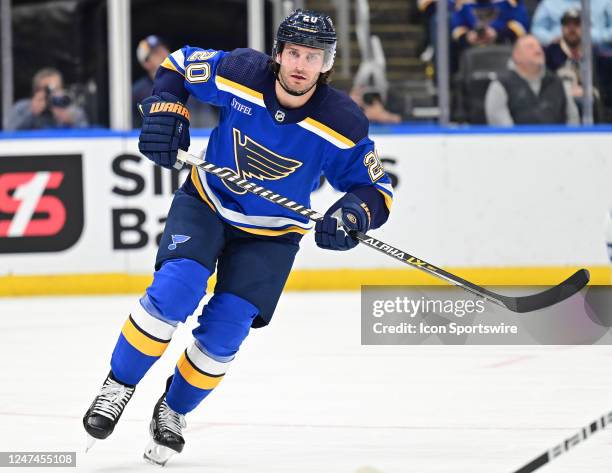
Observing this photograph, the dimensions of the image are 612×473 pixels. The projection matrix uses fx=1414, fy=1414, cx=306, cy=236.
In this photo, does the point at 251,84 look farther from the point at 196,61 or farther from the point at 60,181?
the point at 60,181

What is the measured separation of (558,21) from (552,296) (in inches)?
187

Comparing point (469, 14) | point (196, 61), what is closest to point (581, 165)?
point (469, 14)

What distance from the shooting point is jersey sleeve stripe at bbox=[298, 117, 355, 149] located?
3.81 metres

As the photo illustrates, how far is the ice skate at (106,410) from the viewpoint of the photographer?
3.59m

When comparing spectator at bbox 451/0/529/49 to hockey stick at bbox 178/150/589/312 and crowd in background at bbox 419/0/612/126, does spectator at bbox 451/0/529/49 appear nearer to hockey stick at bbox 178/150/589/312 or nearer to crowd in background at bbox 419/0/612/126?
crowd in background at bbox 419/0/612/126

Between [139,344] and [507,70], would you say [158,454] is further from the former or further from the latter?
[507,70]

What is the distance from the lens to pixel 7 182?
7820 mm

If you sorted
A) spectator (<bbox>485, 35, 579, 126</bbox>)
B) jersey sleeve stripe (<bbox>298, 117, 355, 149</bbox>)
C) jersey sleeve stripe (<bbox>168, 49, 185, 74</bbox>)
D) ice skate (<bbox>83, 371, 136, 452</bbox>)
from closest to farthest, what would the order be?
ice skate (<bbox>83, 371, 136, 452</bbox>) → jersey sleeve stripe (<bbox>298, 117, 355, 149</bbox>) → jersey sleeve stripe (<bbox>168, 49, 185, 74</bbox>) → spectator (<bbox>485, 35, 579, 126</bbox>)

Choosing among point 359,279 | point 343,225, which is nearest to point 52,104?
point 359,279

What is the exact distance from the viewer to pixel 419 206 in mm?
7949

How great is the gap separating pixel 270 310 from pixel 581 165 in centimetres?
448

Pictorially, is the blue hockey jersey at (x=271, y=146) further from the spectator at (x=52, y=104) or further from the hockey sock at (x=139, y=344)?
the spectator at (x=52, y=104)

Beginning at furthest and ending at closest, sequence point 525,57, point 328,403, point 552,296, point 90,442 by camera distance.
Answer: point 525,57
point 328,403
point 90,442
point 552,296

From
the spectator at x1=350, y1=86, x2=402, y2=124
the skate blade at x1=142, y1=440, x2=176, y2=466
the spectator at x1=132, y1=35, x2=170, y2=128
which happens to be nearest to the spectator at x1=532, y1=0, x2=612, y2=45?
Answer: the spectator at x1=350, y1=86, x2=402, y2=124
